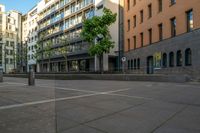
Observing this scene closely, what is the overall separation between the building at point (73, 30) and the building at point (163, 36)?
6.21 meters

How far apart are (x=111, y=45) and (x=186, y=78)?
18588mm

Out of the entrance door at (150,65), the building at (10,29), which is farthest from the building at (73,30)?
the building at (10,29)

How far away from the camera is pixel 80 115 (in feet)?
20.6

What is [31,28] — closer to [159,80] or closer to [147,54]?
[147,54]

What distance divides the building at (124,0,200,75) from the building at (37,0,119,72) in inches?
244

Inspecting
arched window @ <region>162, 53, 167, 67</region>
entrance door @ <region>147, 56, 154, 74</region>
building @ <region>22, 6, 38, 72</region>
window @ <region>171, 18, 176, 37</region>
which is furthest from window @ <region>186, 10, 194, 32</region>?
building @ <region>22, 6, 38, 72</region>

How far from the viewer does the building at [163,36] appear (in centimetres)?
2390

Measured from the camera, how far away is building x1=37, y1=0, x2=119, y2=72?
4928cm

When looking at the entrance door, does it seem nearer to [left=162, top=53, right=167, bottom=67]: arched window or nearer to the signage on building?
the signage on building

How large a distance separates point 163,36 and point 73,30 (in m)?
28.6

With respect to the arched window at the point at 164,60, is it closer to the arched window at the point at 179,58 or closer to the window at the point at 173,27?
the window at the point at 173,27

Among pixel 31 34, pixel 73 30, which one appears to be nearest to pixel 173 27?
pixel 73 30

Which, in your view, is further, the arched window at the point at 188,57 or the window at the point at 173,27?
the window at the point at 173,27

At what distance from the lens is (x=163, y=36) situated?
2988 cm
